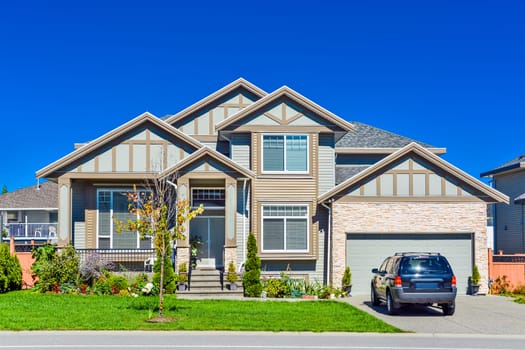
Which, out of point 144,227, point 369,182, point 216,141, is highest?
point 216,141

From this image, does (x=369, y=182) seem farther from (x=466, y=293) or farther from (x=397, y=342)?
(x=397, y=342)

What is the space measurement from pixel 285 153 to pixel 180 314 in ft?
32.8

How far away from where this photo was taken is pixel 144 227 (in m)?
16.0

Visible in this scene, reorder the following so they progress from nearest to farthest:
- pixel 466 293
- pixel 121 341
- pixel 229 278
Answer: pixel 121 341 < pixel 229 278 < pixel 466 293

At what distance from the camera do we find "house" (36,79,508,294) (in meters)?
22.7

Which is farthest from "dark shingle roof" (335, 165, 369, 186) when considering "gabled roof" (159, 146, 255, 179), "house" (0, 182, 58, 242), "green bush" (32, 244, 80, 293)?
"house" (0, 182, 58, 242)

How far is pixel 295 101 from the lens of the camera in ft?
78.7

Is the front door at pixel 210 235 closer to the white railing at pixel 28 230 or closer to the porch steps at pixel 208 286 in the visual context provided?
the porch steps at pixel 208 286

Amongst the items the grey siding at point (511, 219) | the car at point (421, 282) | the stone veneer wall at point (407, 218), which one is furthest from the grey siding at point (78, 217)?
the grey siding at point (511, 219)

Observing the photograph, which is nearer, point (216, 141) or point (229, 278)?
point (229, 278)

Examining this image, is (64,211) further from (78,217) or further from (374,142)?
(374,142)

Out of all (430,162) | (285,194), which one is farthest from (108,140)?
(430,162)

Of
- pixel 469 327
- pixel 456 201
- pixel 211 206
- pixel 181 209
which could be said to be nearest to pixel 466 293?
pixel 456 201

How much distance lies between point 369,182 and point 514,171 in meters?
12.0
